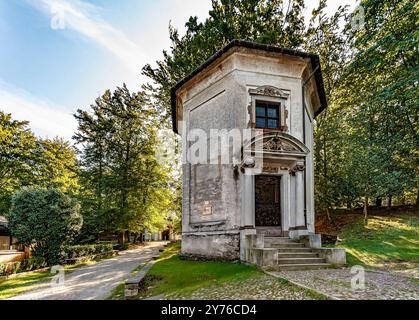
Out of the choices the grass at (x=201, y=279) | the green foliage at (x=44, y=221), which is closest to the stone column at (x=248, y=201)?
the grass at (x=201, y=279)

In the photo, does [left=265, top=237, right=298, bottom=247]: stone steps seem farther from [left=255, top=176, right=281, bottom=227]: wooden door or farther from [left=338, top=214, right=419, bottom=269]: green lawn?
[left=338, top=214, right=419, bottom=269]: green lawn

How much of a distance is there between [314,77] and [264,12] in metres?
7.13

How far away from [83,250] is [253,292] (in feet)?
50.8

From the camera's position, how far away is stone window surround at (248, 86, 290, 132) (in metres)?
11.2

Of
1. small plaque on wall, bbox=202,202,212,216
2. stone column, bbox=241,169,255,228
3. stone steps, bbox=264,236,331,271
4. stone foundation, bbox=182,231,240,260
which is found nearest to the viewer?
stone steps, bbox=264,236,331,271

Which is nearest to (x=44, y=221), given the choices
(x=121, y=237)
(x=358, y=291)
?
(x=121, y=237)

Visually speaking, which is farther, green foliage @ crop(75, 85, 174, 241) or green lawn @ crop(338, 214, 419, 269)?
green foliage @ crop(75, 85, 174, 241)

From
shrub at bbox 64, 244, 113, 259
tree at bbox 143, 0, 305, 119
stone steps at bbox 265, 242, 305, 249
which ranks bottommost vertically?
shrub at bbox 64, 244, 113, 259

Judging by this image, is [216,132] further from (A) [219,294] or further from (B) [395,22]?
(B) [395,22]

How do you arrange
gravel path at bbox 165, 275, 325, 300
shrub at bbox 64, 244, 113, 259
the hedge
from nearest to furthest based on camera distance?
1. gravel path at bbox 165, 275, 325, 300
2. the hedge
3. shrub at bbox 64, 244, 113, 259

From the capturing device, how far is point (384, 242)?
569 inches

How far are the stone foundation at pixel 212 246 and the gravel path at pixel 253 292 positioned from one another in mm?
3060

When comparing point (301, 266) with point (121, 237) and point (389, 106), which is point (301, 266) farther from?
point (121, 237)

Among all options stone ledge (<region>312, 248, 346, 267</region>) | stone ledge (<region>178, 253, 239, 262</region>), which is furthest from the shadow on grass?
stone ledge (<region>312, 248, 346, 267</region>)
